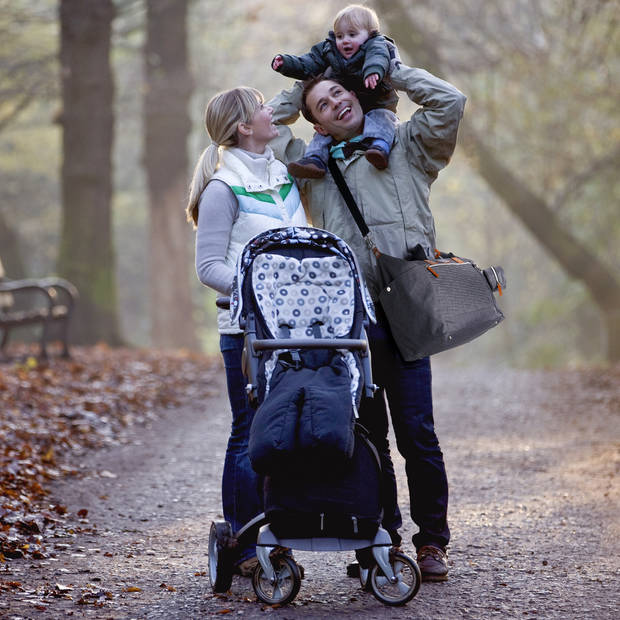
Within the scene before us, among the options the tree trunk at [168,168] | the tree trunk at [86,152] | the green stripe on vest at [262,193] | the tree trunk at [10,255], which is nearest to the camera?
the green stripe on vest at [262,193]

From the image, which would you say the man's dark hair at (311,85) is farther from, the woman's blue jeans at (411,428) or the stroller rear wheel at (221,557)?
the stroller rear wheel at (221,557)

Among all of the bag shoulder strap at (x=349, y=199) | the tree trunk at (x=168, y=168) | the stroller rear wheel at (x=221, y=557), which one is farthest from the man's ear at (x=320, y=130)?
the tree trunk at (x=168, y=168)

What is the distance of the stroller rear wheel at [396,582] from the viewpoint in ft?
14.0

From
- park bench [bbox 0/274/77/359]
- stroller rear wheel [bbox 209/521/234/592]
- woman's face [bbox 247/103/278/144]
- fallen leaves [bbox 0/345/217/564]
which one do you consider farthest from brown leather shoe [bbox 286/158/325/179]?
park bench [bbox 0/274/77/359]

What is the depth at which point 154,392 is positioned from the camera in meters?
11.2

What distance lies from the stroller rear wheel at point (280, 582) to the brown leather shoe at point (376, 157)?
181 centimetres

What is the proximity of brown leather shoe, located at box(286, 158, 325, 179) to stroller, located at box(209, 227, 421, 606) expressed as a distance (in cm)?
42

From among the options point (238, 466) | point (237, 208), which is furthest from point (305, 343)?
point (238, 466)

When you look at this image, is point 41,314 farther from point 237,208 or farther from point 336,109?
point 336,109

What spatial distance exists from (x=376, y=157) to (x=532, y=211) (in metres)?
14.7

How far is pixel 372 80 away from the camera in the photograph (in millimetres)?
4582

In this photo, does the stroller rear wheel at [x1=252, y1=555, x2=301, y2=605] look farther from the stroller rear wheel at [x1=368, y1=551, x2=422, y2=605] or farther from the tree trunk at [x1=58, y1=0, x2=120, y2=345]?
the tree trunk at [x1=58, y1=0, x2=120, y2=345]

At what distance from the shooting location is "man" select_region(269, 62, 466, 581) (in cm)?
474

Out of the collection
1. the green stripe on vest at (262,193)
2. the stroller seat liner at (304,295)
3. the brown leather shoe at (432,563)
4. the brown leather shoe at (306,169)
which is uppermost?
the brown leather shoe at (306,169)
